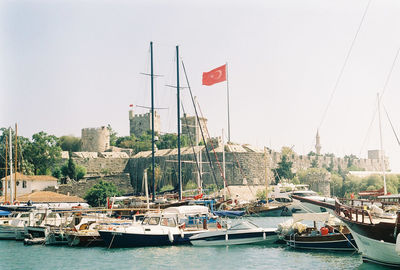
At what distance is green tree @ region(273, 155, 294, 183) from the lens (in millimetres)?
63775

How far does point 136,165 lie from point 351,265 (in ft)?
174

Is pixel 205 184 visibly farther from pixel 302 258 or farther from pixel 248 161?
pixel 302 258

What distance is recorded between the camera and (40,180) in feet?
193

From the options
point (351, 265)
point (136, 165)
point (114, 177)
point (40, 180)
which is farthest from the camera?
point (136, 165)

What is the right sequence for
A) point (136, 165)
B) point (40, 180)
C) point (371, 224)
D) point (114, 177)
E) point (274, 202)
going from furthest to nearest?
point (136, 165) → point (114, 177) → point (40, 180) → point (274, 202) → point (371, 224)

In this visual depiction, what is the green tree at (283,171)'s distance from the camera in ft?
209

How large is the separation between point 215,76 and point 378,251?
2852cm

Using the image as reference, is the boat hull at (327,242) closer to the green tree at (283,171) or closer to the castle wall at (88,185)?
the castle wall at (88,185)

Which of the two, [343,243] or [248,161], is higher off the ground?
[248,161]

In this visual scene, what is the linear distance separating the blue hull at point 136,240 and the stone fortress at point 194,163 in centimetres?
2547

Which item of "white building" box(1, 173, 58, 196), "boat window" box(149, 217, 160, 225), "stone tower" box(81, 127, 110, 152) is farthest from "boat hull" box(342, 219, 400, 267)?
"stone tower" box(81, 127, 110, 152)

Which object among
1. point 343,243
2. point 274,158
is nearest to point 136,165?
point 274,158

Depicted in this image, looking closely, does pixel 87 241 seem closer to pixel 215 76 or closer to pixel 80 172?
pixel 215 76

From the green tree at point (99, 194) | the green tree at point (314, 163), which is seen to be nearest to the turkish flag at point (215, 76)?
the green tree at point (99, 194)
